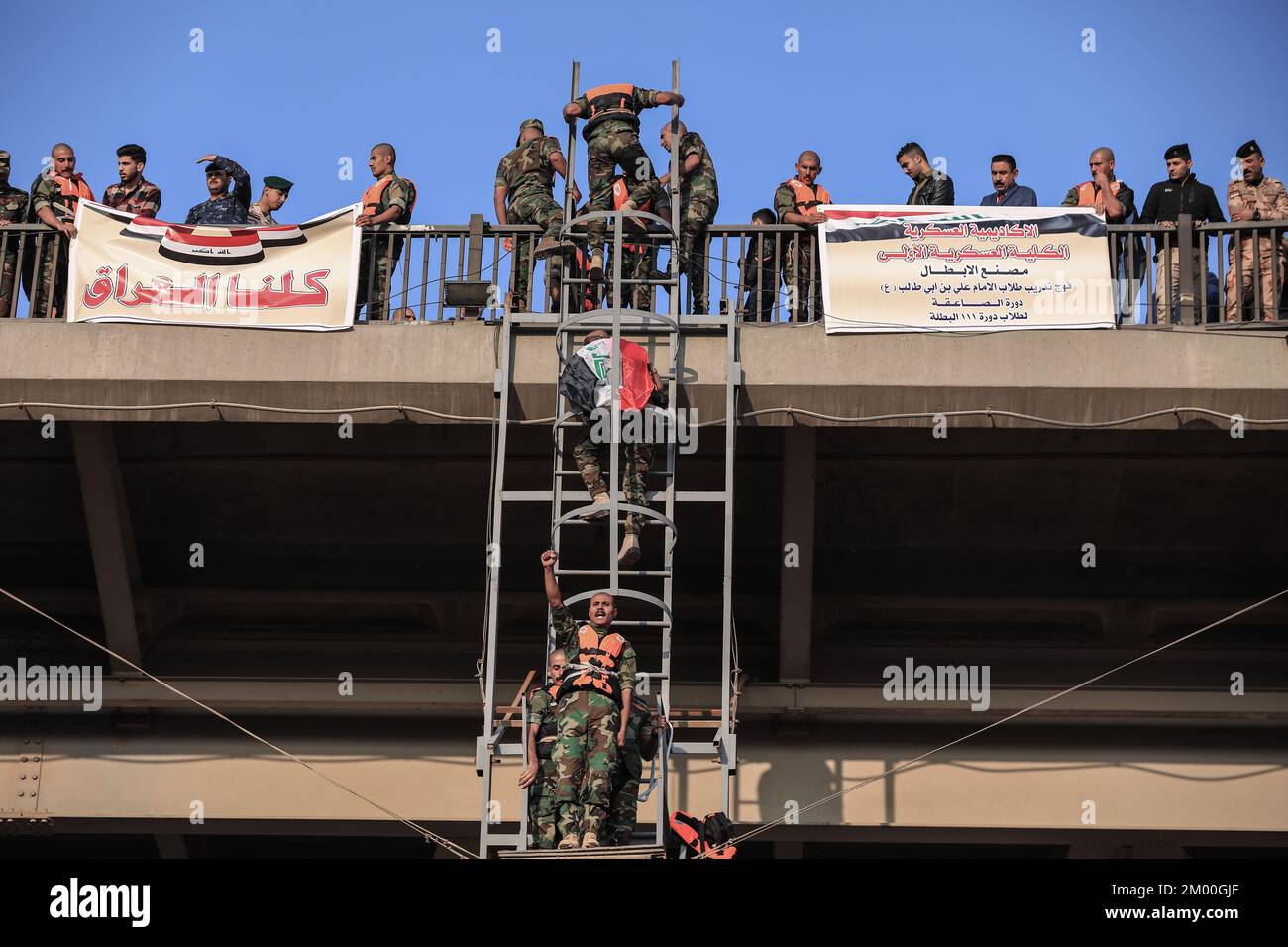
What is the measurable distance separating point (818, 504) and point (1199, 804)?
4188mm

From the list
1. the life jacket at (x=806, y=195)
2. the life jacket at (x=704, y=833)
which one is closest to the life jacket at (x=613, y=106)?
the life jacket at (x=806, y=195)

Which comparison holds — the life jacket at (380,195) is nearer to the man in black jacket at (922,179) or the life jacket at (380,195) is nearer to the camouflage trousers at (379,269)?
the camouflage trousers at (379,269)

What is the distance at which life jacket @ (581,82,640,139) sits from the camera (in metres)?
13.4

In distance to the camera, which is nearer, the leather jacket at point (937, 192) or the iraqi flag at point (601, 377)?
the iraqi flag at point (601, 377)

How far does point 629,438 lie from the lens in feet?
37.9

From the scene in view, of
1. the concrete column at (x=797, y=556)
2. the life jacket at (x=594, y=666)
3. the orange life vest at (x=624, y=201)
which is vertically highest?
the orange life vest at (x=624, y=201)

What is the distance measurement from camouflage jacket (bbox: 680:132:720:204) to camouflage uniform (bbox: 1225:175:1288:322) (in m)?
4.41

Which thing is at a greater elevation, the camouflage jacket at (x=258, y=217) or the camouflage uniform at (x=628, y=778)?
the camouflage jacket at (x=258, y=217)

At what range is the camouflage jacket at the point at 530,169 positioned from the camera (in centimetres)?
1400

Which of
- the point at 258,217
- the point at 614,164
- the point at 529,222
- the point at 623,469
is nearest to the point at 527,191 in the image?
the point at 529,222

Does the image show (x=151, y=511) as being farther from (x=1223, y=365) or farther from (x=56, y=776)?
(x=1223, y=365)

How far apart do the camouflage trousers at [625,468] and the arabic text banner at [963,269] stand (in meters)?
2.03

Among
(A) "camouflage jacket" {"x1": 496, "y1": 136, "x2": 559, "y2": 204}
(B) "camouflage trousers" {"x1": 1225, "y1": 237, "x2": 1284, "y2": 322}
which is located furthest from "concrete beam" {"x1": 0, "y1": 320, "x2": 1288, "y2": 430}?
(A) "camouflage jacket" {"x1": 496, "y1": 136, "x2": 559, "y2": 204}
